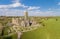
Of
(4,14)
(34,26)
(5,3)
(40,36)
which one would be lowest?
(40,36)

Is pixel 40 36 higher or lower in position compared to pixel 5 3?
lower


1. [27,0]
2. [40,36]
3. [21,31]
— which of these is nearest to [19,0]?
[27,0]

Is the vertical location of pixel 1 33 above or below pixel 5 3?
below

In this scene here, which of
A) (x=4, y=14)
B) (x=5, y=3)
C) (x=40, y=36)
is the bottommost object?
(x=40, y=36)

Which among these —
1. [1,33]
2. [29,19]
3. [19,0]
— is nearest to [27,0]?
[19,0]

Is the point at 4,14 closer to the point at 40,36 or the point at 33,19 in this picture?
the point at 33,19

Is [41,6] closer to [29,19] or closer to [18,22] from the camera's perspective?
[29,19]
